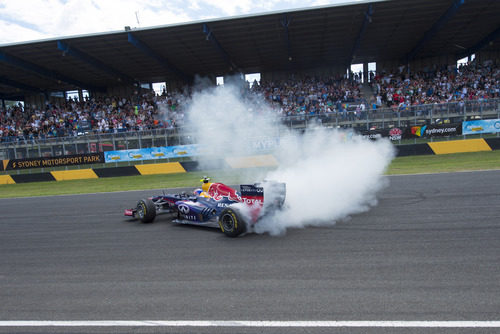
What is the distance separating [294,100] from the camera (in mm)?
25609

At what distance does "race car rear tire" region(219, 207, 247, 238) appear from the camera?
609cm

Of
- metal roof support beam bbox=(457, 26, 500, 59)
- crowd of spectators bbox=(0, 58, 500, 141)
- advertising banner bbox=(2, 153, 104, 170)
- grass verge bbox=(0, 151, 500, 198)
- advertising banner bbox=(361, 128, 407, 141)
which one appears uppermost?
metal roof support beam bbox=(457, 26, 500, 59)

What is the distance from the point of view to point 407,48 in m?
28.7

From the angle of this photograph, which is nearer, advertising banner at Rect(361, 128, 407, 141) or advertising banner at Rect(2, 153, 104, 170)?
advertising banner at Rect(361, 128, 407, 141)

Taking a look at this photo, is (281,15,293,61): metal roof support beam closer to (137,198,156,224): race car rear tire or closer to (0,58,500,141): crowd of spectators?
(0,58,500,141): crowd of spectators

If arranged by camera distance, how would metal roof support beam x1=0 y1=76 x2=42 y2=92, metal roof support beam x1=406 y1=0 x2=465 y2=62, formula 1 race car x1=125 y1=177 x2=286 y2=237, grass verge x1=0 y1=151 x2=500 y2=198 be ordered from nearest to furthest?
formula 1 race car x1=125 y1=177 x2=286 y2=237
grass verge x1=0 y1=151 x2=500 y2=198
metal roof support beam x1=406 y1=0 x2=465 y2=62
metal roof support beam x1=0 y1=76 x2=42 y2=92

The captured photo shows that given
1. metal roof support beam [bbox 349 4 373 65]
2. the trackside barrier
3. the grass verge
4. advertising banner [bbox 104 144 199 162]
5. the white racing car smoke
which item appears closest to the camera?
the white racing car smoke

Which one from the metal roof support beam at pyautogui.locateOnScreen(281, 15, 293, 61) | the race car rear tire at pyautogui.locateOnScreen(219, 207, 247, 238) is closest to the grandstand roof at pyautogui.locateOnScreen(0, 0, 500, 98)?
the metal roof support beam at pyautogui.locateOnScreen(281, 15, 293, 61)

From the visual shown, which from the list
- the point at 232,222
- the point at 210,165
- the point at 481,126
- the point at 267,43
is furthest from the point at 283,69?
the point at 232,222

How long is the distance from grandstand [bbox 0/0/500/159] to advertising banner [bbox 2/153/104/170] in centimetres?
39

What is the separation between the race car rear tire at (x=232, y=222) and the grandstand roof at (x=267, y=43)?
18.5 meters

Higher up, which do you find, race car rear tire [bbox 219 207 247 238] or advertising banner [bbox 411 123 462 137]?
advertising banner [bbox 411 123 462 137]

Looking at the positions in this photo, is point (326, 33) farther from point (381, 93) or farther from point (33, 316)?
point (33, 316)

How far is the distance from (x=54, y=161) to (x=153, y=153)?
6.42 m
